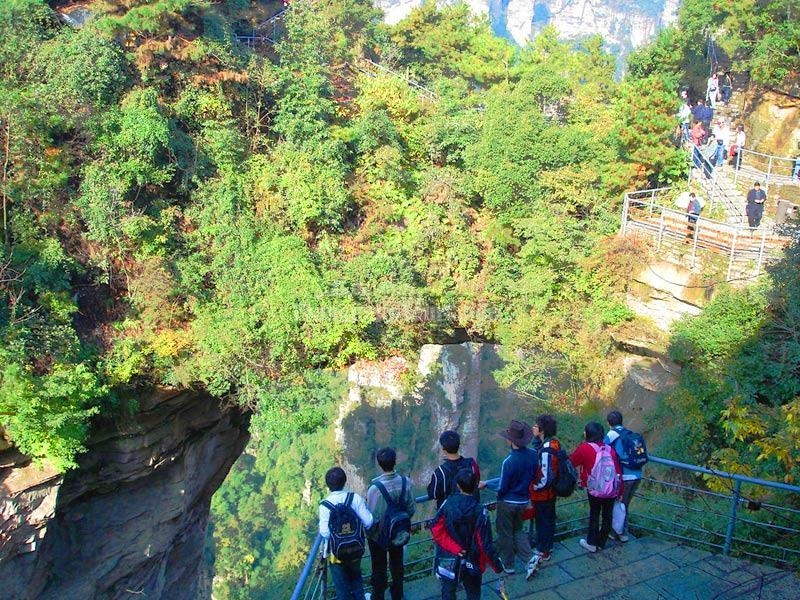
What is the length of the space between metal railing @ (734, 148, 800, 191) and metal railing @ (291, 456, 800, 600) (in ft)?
24.4

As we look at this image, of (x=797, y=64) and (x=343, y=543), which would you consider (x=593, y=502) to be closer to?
(x=343, y=543)

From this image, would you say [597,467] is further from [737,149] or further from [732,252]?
[737,149]

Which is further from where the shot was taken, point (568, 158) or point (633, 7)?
point (633, 7)

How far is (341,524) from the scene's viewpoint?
15.3 ft

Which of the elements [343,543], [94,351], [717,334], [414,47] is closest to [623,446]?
[343,543]

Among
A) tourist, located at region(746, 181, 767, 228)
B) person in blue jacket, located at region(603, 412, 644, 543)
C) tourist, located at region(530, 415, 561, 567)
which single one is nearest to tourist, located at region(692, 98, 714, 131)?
tourist, located at region(746, 181, 767, 228)

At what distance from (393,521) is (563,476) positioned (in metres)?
1.54

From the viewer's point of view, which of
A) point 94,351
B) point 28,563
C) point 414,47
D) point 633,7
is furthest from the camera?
point 633,7

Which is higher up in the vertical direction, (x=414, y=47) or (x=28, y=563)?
(x=414, y=47)

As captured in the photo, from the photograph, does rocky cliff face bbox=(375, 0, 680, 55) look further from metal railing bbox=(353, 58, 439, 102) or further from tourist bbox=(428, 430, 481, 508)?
tourist bbox=(428, 430, 481, 508)

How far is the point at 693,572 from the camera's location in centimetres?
575

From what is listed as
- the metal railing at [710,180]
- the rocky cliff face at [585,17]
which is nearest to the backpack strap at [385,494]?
the metal railing at [710,180]

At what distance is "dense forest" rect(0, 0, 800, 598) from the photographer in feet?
32.5

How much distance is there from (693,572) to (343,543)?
135 inches
